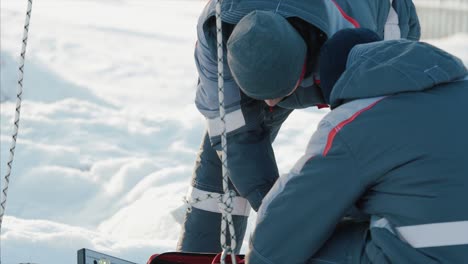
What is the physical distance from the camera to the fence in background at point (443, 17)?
11234mm

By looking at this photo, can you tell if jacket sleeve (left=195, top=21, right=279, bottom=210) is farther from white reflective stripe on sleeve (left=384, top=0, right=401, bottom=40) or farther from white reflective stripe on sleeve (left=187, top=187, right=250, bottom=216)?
white reflective stripe on sleeve (left=384, top=0, right=401, bottom=40)

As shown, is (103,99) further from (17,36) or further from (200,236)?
(200,236)

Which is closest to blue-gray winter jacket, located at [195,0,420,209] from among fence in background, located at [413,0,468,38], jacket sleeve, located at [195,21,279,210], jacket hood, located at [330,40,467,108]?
jacket sleeve, located at [195,21,279,210]

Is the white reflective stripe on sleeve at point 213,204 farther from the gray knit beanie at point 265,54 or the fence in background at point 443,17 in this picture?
the fence in background at point 443,17

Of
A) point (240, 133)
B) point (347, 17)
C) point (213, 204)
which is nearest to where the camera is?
point (347, 17)

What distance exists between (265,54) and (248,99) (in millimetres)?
411

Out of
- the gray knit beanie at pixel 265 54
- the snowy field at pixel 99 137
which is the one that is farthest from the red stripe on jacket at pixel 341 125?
the snowy field at pixel 99 137

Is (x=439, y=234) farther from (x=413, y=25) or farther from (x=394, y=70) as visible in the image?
(x=413, y=25)

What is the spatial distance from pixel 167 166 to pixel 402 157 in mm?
3522

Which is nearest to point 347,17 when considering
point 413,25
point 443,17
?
point 413,25

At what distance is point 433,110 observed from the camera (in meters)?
2.17

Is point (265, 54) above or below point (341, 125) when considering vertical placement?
above

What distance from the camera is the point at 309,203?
224 cm

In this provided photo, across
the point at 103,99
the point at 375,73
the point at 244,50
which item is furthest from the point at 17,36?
the point at 375,73
